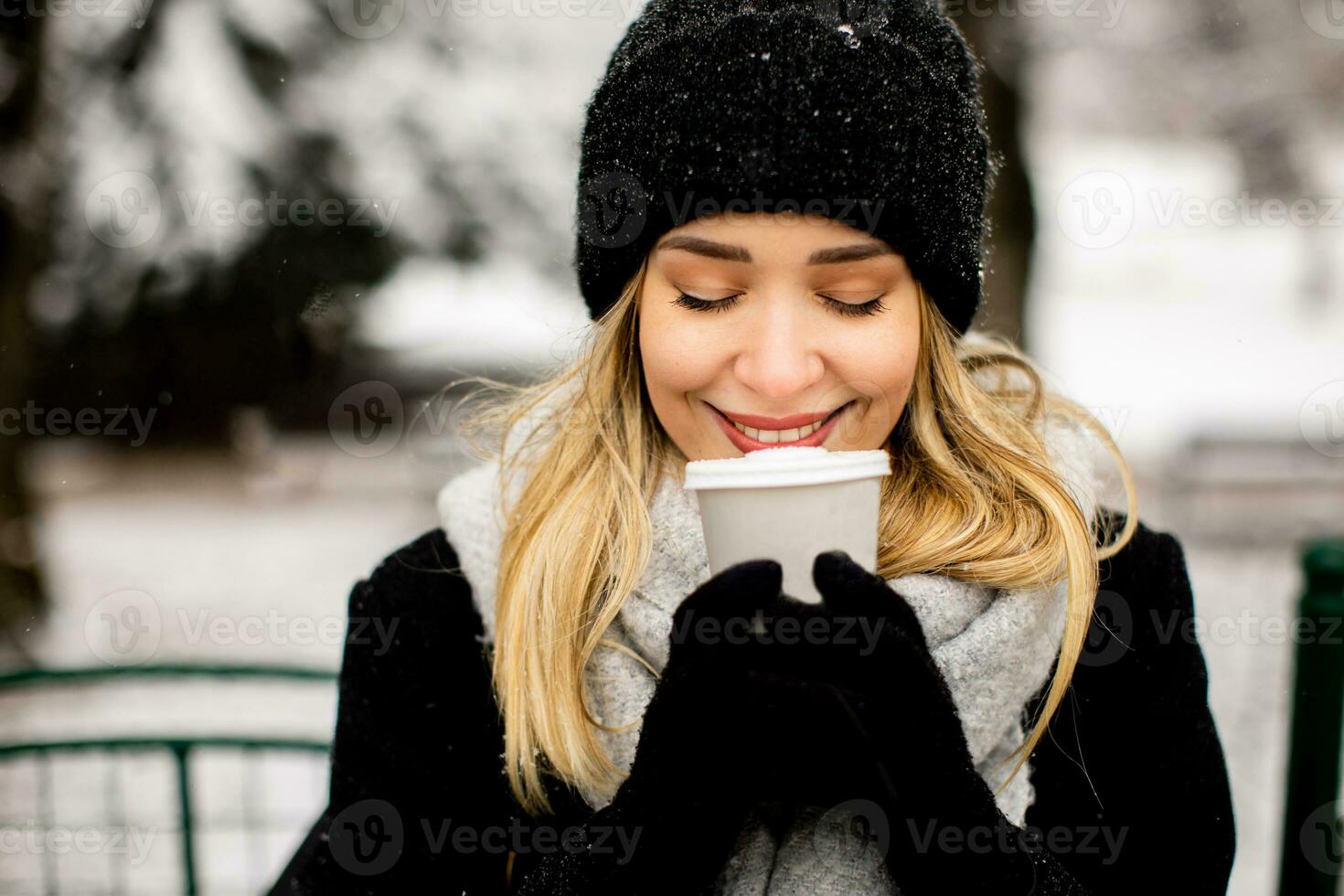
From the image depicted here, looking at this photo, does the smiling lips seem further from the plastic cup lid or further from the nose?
the plastic cup lid

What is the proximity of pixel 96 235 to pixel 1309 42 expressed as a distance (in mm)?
9915

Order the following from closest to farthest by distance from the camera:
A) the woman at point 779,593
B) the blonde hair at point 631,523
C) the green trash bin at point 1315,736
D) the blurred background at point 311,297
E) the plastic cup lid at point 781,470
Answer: the plastic cup lid at point 781,470
the woman at point 779,593
the blonde hair at point 631,523
the green trash bin at point 1315,736
the blurred background at point 311,297

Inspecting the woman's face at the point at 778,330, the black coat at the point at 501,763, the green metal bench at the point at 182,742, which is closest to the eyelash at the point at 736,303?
the woman's face at the point at 778,330

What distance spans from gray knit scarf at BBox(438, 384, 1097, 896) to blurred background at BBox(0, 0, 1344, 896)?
1.57 ft

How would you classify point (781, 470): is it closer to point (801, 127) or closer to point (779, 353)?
point (779, 353)

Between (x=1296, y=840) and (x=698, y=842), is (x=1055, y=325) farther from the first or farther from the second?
(x=698, y=842)

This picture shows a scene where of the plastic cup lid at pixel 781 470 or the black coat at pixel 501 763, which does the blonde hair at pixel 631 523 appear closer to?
the black coat at pixel 501 763

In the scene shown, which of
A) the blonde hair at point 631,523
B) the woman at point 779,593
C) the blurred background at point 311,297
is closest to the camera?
the woman at point 779,593

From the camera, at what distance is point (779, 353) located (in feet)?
4.80

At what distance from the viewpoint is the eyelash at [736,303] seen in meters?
1.51

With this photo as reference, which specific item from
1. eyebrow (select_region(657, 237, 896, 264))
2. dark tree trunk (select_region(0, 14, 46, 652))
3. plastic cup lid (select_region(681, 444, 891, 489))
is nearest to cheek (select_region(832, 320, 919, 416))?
eyebrow (select_region(657, 237, 896, 264))

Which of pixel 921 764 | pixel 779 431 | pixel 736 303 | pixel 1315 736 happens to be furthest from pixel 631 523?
pixel 1315 736

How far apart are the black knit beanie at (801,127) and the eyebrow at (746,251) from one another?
0.03m

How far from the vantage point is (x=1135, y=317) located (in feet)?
53.6
